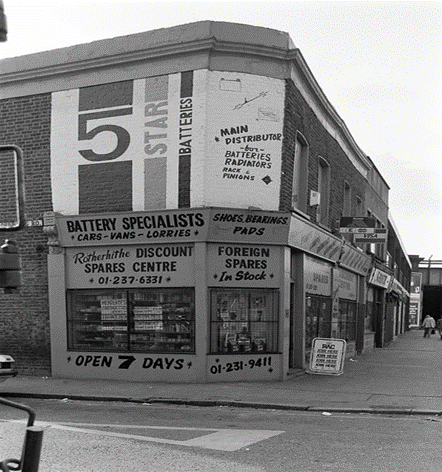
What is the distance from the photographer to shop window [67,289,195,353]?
1371cm

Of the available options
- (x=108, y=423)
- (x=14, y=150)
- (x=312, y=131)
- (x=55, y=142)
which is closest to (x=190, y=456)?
(x=108, y=423)

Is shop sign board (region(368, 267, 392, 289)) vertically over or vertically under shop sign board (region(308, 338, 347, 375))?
over

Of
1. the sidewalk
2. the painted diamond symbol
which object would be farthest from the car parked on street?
the painted diamond symbol

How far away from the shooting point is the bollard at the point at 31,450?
3301mm

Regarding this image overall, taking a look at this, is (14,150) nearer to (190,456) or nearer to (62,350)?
(190,456)

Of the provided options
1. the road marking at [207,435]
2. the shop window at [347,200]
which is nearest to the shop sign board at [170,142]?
the road marking at [207,435]

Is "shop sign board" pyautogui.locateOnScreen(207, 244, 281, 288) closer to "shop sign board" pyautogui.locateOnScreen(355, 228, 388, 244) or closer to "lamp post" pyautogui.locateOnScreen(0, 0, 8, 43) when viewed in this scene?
"shop sign board" pyautogui.locateOnScreen(355, 228, 388, 244)

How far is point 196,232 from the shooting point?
13.4 m

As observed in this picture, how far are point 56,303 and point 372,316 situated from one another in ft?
52.7

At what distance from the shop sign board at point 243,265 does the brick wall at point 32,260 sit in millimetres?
4072

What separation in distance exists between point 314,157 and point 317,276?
3.13m

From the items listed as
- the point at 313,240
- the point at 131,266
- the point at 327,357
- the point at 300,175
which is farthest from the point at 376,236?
the point at 131,266

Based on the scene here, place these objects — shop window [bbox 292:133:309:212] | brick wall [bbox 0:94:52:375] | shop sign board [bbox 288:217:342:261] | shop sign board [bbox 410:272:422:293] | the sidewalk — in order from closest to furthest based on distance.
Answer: the sidewalk, shop sign board [bbox 288:217:342:261], brick wall [bbox 0:94:52:375], shop window [bbox 292:133:309:212], shop sign board [bbox 410:272:422:293]

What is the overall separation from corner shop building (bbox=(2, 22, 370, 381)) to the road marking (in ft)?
15.4
